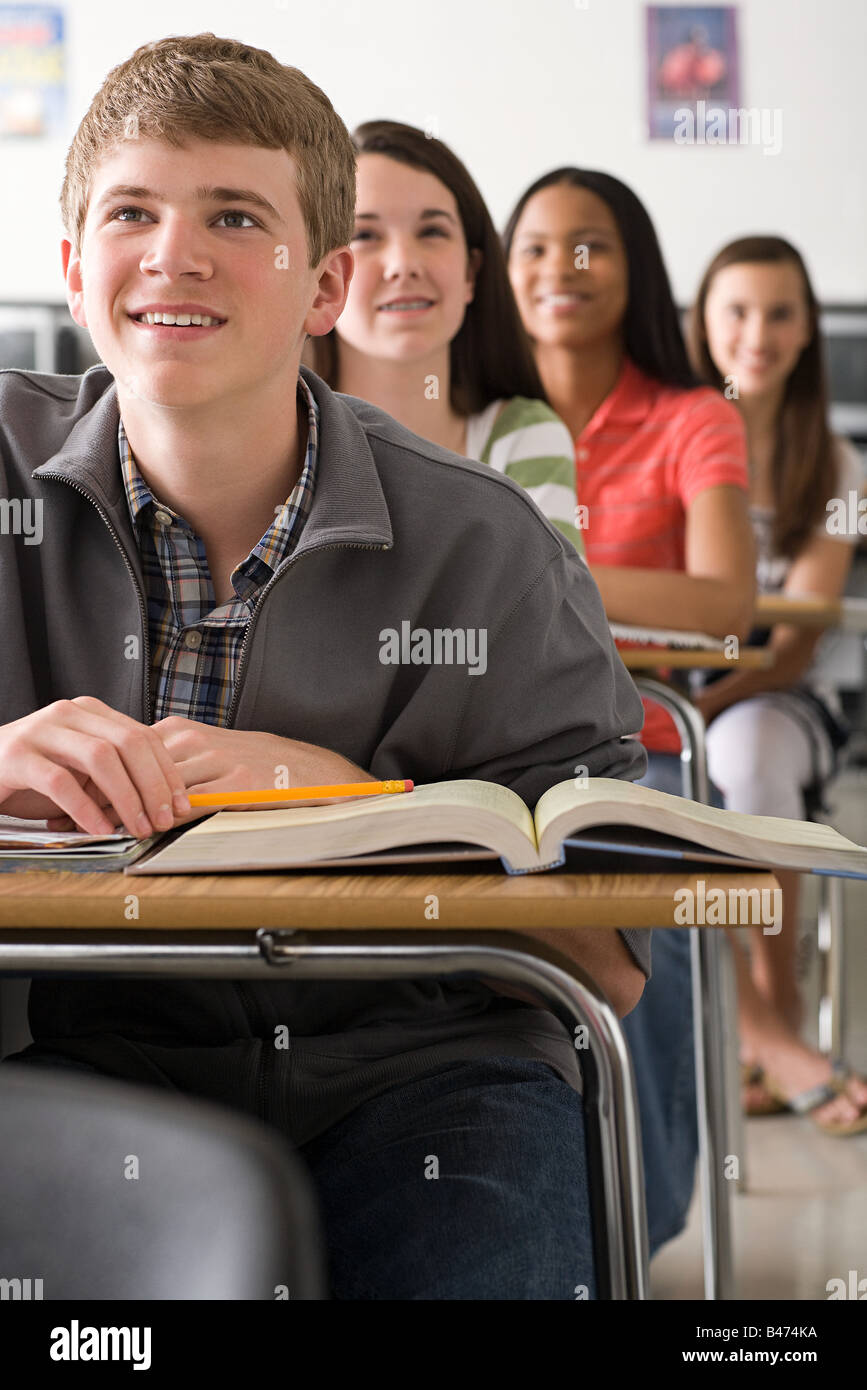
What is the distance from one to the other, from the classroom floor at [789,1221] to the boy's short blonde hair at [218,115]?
3.67 feet

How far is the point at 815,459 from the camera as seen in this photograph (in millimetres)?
2531

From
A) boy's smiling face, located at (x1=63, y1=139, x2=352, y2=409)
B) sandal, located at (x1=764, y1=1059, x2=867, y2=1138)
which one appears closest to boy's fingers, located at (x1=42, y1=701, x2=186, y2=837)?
boy's smiling face, located at (x1=63, y1=139, x2=352, y2=409)

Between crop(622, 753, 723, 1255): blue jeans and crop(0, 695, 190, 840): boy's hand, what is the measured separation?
98 centimetres

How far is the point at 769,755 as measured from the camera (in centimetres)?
223

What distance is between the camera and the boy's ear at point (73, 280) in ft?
3.38

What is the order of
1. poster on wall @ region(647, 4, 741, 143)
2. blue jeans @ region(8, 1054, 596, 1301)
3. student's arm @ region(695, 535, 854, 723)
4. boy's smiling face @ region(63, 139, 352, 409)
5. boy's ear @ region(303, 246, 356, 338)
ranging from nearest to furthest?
blue jeans @ region(8, 1054, 596, 1301)
boy's smiling face @ region(63, 139, 352, 409)
boy's ear @ region(303, 246, 356, 338)
student's arm @ region(695, 535, 854, 723)
poster on wall @ region(647, 4, 741, 143)

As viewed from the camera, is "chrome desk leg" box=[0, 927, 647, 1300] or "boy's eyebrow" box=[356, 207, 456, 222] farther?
"boy's eyebrow" box=[356, 207, 456, 222]

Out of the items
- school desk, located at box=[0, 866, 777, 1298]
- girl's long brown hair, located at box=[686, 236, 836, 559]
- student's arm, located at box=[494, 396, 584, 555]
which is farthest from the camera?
girl's long brown hair, located at box=[686, 236, 836, 559]

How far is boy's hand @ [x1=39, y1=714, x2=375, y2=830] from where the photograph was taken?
2.53 feet

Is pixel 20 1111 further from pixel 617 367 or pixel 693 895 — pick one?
pixel 617 367

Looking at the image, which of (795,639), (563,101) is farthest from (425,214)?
(563,101)

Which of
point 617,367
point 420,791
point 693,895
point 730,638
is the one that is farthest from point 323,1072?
point 617,367

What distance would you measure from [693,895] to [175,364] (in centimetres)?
54

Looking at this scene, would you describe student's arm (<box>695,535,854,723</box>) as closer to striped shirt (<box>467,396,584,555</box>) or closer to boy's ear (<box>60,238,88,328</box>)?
striped shirt (<box>467,396,584,555</box>)
